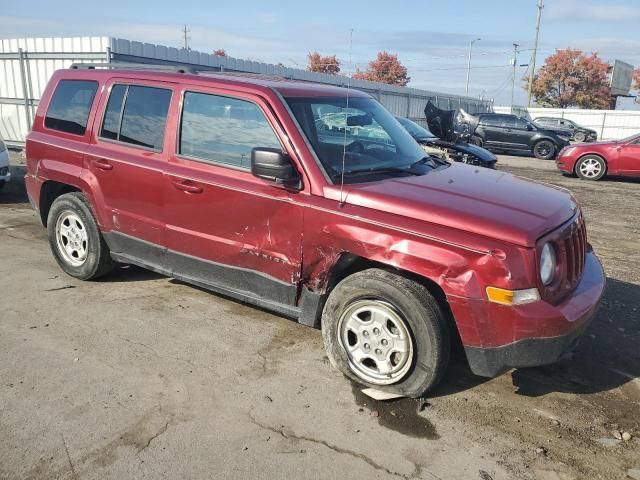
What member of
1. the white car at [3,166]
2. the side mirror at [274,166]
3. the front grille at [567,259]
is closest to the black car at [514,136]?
the white car at [3,166]

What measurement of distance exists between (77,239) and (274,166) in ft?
8.61

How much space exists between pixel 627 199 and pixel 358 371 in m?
10.4

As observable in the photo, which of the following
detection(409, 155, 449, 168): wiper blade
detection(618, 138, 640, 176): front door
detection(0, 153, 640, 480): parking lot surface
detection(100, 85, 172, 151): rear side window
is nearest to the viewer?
detection(0, 153, 640, 480): parking lot surface

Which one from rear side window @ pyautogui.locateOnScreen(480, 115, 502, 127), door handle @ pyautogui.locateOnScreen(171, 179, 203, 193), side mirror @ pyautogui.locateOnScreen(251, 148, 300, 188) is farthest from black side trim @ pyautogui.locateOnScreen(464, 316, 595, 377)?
rear side window @ pyautogui.locateOnScreen(480, 115, 502, 127)

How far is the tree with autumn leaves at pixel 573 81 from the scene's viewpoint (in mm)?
53438

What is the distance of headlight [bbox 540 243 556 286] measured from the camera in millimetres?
3104

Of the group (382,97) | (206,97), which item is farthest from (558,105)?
(206,97)

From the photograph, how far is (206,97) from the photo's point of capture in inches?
165

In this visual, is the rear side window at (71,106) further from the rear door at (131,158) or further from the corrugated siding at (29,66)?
the corrugated siding at (29,66)

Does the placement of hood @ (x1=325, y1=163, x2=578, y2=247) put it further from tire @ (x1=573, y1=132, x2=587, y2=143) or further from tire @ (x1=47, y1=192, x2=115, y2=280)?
tire @ (x1=573, y1=132, x2=587, y2=143)

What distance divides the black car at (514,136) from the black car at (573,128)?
9118mm

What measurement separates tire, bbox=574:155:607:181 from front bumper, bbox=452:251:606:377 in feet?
41.8

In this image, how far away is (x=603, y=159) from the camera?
14.3 metres

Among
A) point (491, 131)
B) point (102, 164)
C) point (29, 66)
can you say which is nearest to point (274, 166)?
point (102, 164)
